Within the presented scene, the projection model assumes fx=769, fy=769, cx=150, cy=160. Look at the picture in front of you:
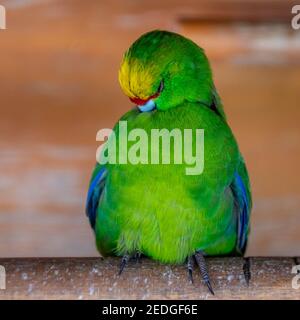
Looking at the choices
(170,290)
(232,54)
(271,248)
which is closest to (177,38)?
(170,290)

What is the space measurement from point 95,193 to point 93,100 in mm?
1436

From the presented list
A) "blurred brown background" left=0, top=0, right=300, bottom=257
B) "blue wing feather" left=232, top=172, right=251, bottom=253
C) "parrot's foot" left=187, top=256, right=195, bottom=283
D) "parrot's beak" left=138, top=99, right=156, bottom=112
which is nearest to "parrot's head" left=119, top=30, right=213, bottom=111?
"parrot's beak" left=138, top=99, right=156, bottom=112

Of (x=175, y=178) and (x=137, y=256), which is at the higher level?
(x=175, y=178)

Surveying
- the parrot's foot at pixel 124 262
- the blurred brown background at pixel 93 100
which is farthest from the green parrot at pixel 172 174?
the blurred brown background at pixel 93 100

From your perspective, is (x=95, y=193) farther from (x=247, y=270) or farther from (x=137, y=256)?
(x=247, y=270)

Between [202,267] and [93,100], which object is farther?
[93,100]

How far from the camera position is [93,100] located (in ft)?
10.4

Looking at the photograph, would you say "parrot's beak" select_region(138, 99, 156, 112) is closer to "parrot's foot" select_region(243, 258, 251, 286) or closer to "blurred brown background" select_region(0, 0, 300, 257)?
"parrot's foot" select_region(243, 258, 251, 286)

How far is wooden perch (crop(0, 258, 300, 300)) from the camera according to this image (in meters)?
1.49

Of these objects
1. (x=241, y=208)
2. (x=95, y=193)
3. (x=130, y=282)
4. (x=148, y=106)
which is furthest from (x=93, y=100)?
(x=130, y=282)

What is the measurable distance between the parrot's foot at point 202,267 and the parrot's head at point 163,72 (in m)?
0.31

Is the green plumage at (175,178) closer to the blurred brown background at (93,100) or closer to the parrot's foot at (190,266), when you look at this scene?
the parrot's foot at (190,266)

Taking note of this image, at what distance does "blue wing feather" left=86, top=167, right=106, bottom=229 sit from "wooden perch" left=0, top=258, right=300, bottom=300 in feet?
0.88
